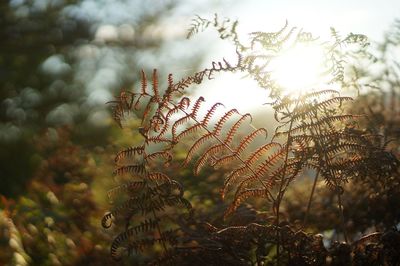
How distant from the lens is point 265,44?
1.99m

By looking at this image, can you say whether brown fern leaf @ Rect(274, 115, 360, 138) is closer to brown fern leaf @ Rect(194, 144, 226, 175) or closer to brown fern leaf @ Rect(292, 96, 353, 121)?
brown fern leaf @ Rect(292, 96, 353, 121)

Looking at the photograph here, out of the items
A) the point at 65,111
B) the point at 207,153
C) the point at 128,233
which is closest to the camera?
the point at 128,233

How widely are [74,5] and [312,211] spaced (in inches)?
248

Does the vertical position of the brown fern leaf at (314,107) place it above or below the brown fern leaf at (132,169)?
above

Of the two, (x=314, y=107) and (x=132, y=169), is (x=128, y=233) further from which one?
(x=314, y=107)

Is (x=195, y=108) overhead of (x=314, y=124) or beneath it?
overhead

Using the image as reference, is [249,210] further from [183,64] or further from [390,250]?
[183,64]

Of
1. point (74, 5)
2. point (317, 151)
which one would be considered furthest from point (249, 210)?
point (74, 5)

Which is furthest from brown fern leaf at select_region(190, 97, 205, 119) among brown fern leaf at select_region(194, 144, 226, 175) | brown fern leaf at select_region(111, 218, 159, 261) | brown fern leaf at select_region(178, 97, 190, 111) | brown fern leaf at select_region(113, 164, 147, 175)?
brown fern leaf at select_region(111, 218, 159, 261)

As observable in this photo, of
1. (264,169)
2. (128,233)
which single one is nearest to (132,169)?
(128,233)

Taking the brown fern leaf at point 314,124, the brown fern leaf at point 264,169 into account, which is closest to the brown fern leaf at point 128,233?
the brown fern leaf at point 264,169

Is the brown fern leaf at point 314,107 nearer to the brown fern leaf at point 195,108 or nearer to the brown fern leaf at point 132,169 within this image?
the brown fern leaf at point 195,108

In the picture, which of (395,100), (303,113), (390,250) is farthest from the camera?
(395,100)

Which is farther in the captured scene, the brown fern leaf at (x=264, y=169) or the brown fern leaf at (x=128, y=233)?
the brown fern leaf at (x=264, y=169)
